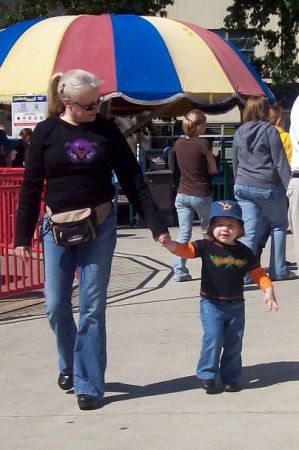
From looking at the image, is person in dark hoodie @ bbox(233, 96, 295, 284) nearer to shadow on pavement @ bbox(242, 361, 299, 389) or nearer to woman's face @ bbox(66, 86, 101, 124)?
shadow on pavement @ bbox(242, 361, 299, 389)

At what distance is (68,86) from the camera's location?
5422 mm

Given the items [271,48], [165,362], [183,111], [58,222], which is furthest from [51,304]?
[271,48]

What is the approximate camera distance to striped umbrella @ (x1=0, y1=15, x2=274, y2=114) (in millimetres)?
14383

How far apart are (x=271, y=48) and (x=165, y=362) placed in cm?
2369

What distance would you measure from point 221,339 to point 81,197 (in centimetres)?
127

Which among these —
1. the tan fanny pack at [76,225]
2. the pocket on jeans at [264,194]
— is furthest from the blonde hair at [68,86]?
the pocket on jeans at [264,194]

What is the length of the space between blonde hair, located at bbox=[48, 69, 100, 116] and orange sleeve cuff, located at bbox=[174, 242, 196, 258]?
107 centimetres

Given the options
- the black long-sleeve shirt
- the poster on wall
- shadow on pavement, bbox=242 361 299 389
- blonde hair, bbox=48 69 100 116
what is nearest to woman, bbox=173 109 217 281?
the poster on wall

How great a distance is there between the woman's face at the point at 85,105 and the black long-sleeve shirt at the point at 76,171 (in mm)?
52

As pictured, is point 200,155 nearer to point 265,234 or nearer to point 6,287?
point 265,234

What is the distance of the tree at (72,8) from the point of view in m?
25.2

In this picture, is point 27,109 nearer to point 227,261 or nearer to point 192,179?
point 192,179

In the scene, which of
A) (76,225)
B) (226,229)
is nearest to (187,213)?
(226,229)

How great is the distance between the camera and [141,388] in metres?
6.11
